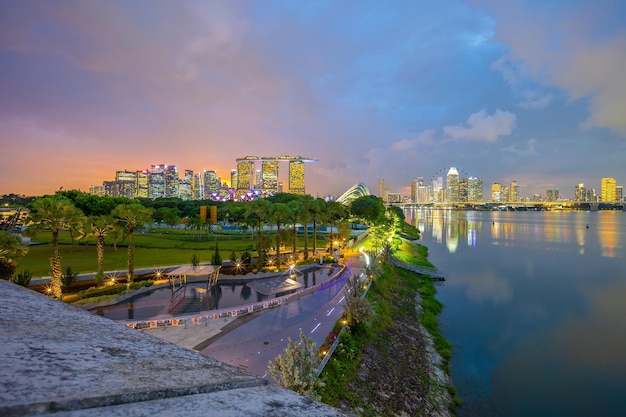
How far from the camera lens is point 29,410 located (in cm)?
123

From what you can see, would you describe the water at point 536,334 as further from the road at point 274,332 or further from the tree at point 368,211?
the tree at point 368,211

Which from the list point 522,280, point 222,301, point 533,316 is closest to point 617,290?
point 522,280

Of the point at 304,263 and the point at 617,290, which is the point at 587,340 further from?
the point at 304,263

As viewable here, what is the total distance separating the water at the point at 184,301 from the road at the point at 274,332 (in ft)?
13.2

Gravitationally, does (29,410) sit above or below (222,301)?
above

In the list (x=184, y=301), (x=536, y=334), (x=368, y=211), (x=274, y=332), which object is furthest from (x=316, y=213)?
(x=368, y=211)

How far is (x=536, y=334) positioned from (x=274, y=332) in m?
23.3

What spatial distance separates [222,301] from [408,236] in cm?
6734

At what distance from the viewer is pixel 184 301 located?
77.9 ft

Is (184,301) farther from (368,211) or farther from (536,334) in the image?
(368,211)

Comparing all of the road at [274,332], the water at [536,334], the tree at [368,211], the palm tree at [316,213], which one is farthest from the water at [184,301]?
the tree at [368,211]

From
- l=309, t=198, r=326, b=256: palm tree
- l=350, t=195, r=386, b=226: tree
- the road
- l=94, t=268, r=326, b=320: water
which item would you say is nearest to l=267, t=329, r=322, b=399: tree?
the road

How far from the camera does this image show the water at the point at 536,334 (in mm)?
18344

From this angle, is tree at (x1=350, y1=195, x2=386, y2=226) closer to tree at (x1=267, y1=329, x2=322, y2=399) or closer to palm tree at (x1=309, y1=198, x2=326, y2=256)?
palm tree at (x1=309, y1=198, x2=326, y2=256)
